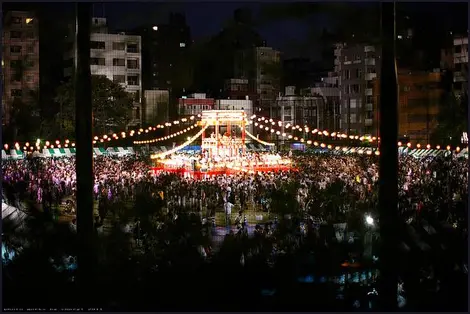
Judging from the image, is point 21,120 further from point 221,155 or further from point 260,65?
point 221,155

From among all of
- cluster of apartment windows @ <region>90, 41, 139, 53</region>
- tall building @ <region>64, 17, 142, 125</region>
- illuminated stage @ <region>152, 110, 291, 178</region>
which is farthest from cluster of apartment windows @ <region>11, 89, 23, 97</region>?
illuminated stage @ <region>152, 110, 291, 178</region>

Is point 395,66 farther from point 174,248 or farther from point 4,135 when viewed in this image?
point 4,135

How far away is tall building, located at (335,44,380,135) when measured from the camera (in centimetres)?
376

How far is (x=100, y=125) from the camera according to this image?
18.4 ft

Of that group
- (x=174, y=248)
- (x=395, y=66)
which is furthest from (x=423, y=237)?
(x=174, y=248)

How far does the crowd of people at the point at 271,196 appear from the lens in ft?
10.7

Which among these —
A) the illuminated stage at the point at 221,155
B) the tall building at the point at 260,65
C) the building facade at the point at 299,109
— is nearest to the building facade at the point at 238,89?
the tall building at the point at 260,65

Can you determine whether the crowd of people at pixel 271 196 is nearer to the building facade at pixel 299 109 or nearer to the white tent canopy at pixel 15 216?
the white tent canopy at pixel 15 216

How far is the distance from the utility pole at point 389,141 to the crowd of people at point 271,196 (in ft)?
1.76

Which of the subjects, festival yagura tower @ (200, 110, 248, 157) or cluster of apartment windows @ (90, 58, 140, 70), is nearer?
cluster of apartment windows @ (90, 58, 140, 70)

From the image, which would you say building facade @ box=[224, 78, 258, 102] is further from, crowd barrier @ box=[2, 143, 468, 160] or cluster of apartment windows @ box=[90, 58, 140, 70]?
crowd barrier @ box=[2, 143, 468, 160]

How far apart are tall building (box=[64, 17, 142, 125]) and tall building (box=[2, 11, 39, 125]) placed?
0.22m

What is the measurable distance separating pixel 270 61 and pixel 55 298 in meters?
1.73

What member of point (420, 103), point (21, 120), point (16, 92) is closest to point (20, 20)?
point (16, 92)
